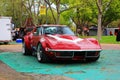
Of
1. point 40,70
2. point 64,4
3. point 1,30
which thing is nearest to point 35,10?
point 64,4

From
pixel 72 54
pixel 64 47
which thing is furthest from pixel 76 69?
pixel 64 47

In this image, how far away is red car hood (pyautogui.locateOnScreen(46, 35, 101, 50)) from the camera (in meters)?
12.8

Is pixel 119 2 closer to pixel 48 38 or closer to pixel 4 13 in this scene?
pixel 4 13

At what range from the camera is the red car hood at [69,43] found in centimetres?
1276

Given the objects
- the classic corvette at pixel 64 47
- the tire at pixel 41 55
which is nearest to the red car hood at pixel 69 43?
the classic corvette at pixel 64 47

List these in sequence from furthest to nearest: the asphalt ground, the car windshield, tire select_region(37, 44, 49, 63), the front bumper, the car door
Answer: the car windshield < the car door < tire select_region(37, 44, 49, 63) < the front bumper < the asphalt ground

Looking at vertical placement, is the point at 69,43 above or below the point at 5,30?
above

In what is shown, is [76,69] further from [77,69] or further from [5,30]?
[5,30]

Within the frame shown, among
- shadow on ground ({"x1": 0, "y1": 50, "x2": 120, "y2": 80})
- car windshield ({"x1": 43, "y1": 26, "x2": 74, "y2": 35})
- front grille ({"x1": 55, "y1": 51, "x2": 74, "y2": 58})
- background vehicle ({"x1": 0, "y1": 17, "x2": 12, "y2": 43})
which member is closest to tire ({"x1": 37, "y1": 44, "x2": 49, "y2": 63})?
shadow on ground ({"x1": 0, "y1": 50, "x2": 120, "y2": 80})

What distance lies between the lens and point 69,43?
42.4 ft

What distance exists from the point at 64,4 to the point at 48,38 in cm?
5640

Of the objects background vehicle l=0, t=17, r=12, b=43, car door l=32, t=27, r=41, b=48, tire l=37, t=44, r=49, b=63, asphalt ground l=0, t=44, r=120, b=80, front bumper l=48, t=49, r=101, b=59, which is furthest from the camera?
background vehicle l=0, t=17, r=12, b=43

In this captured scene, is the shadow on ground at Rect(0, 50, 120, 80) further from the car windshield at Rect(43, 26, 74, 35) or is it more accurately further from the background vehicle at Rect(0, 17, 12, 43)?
the background vehicle at Rect(0, 17, 12, 43)

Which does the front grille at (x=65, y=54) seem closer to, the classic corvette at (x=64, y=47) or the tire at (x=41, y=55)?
the classic corvette at (x=64, y=47)
